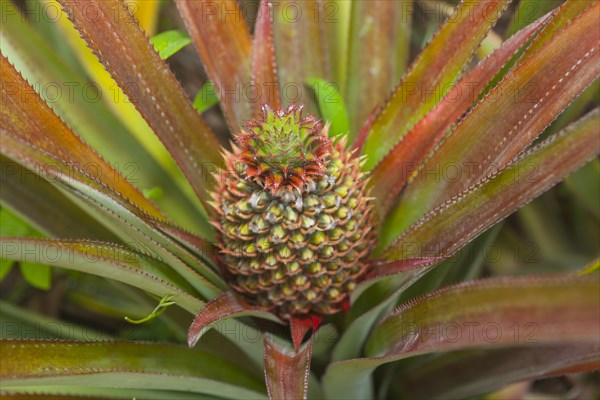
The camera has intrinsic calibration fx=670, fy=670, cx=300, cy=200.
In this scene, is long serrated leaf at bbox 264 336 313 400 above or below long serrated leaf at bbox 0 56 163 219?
below

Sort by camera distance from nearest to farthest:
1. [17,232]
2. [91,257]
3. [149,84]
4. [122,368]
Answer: [91,257] → [122,368] → [149,84] → [17,232]

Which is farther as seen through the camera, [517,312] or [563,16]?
A: [563,16]

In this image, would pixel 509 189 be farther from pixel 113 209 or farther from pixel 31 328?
pixel 31 328

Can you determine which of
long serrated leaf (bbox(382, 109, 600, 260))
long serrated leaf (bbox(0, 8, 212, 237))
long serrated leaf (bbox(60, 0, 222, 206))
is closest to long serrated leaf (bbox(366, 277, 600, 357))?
long serrated leaf (bbox(382, 109, 600, 260))

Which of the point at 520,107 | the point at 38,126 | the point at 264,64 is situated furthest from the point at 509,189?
the point at 38,126

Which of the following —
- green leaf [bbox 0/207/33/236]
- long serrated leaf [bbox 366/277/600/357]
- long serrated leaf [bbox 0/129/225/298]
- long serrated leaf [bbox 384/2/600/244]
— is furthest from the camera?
green leaf [bbox 0/207/33/236]

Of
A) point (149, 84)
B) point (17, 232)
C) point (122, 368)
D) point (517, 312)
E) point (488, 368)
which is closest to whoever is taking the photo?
point (517, 312)

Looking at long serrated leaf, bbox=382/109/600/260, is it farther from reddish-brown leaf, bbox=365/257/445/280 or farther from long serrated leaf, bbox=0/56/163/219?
long serrated leaf, bbox=0/56/163/219
